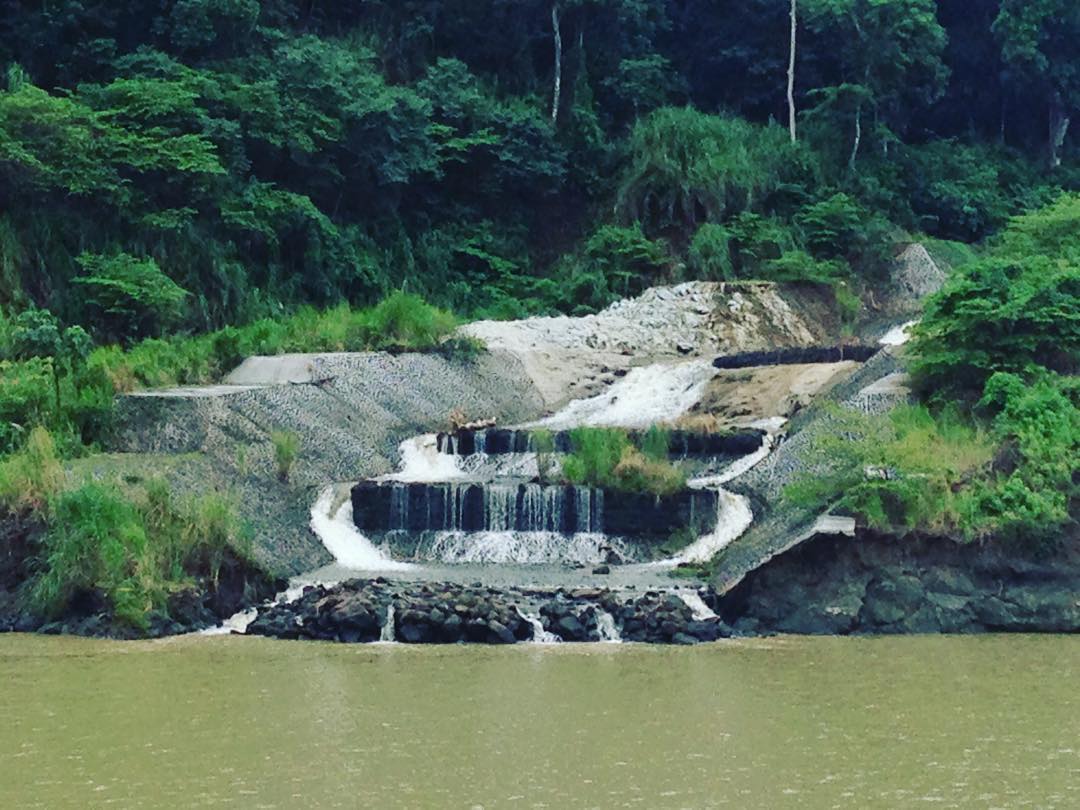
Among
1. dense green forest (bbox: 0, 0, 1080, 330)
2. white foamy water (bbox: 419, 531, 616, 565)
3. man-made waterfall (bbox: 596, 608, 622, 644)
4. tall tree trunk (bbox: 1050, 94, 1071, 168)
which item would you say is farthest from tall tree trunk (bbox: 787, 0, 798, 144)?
man-made waterfall (bbox: 596, 608, 622, 644)

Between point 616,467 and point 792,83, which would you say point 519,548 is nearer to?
point 616,467

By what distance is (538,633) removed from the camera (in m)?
16.8

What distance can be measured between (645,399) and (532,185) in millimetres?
11231

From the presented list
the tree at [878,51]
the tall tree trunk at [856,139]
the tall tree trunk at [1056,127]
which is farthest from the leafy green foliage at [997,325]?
the tall tree trunk at [1056,127]

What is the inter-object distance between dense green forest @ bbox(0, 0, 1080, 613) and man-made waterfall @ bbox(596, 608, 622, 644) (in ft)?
10.8

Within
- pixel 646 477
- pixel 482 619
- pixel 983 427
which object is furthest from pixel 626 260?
pixel 482 619

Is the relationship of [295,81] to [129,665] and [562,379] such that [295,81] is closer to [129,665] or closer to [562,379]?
[562,379]

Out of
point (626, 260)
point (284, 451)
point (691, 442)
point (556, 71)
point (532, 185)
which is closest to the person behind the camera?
point (284, 451)

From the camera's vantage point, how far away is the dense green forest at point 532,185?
20.9m

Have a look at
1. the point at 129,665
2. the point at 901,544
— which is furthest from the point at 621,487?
the point at 129,665

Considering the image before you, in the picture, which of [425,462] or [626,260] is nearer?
[425,462]

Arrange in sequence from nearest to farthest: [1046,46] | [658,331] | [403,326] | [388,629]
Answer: [388,629] < [403,326] < [658,331] < [1046,46]

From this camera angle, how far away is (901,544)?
17828mm

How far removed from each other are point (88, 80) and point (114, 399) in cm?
1400
